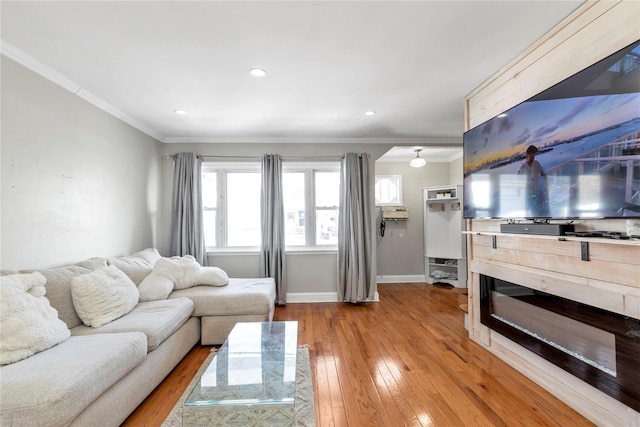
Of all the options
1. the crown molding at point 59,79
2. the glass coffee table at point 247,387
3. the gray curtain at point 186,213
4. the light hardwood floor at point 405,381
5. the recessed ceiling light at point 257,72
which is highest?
the recessed ceiling light at point 257,72

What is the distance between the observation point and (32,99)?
2.23 meters

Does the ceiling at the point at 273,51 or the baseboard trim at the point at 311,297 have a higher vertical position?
the ceiling at the point at 273,51

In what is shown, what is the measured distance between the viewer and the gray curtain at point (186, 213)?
4.16 m

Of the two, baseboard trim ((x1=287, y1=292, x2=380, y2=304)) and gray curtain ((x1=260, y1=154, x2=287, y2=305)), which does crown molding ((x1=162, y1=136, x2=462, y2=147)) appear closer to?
gray curtain ((x1=260, y1=154, x2=287, y2=305))

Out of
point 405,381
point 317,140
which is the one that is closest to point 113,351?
point 405,381

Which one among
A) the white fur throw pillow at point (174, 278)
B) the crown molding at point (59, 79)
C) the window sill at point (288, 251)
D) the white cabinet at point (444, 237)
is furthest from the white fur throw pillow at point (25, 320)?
the white cabinet at point (444, 237)

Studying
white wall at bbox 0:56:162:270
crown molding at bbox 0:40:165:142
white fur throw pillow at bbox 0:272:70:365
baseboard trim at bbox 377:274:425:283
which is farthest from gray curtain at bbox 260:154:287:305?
white fur throw pillow at bbox 0:272:70:365

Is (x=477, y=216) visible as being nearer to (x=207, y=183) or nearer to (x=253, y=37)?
(x=253, y=37)

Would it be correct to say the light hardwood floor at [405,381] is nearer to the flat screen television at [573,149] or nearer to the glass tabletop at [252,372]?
the glass tabletop at [252,372]

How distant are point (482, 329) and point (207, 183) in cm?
427

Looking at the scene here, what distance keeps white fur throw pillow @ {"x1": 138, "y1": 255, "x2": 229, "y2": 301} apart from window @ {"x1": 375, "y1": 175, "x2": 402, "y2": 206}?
12.2 feet

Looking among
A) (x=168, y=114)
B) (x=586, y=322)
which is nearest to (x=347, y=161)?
(x=168, y=114)

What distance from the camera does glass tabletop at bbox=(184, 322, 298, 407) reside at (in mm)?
1524

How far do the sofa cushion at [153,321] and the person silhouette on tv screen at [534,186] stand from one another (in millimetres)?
2918
